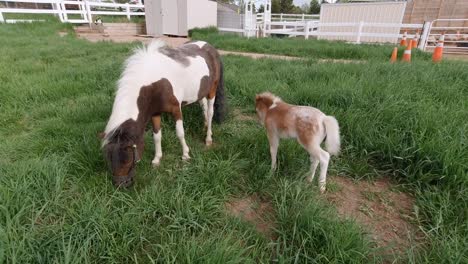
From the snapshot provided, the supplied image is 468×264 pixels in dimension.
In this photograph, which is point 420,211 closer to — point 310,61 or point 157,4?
point 310,61

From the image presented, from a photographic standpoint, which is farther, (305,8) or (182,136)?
(305,8)

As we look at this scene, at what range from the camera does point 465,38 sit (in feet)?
47.2

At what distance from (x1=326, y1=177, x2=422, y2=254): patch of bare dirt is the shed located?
14.5 m

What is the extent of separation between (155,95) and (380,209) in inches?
99.2

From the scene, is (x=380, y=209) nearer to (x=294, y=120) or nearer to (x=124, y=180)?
(x=294, y=120)

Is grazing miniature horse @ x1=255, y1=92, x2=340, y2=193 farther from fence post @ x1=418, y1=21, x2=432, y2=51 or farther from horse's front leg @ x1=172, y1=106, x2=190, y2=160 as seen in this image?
fence post @ x1=418, y1=21, x2=432, y2=51

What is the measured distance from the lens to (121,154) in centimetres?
233

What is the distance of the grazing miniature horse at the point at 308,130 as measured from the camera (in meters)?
2.43

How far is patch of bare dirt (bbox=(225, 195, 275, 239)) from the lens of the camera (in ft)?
7.38

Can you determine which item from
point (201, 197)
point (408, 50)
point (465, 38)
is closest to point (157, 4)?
point (408, 50)

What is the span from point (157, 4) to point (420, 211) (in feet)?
52.6

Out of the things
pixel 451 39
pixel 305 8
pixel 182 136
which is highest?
pixel 305 8

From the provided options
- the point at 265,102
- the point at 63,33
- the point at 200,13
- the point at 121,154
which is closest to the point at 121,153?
the point at 121,154

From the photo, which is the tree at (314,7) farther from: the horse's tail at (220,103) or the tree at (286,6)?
the horse's tail at (220,103)
